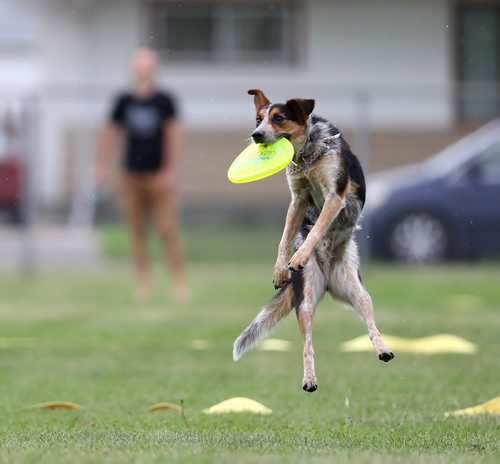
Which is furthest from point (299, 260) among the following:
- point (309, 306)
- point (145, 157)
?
point (145, 157)

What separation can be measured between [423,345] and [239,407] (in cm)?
311

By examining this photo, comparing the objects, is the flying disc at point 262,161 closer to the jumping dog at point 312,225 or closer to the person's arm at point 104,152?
the jumping dog at point 312,225

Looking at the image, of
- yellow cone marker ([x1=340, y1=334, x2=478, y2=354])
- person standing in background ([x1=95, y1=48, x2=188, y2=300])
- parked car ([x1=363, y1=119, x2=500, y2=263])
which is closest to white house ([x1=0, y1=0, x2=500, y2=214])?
parked car ([x1=363, y1=119, x2=500, y2=263])

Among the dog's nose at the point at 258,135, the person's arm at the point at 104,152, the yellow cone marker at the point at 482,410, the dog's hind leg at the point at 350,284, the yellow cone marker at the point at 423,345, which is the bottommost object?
the yellow cone marker at the point at 423,345

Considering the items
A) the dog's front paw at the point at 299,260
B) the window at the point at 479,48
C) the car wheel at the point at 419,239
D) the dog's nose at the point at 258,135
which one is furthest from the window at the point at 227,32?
the dog's front paw at the point at 299,260

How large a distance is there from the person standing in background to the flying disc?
7.55m

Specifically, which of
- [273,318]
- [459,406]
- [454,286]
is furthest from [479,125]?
[273,318]

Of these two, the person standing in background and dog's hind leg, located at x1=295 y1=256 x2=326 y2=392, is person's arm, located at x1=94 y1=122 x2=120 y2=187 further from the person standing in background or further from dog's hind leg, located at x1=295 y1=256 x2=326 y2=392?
dog's hind leg, located at x1=295 y1=256 x2=326 y2=392

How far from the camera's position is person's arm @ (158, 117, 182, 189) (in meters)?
13.1

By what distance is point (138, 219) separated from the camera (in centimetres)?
1370

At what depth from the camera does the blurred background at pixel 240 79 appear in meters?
21.4

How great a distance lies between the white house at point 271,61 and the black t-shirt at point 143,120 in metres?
9.06

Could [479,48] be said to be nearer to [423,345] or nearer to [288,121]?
[423,345]

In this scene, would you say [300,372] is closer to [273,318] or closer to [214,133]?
[273,318]
